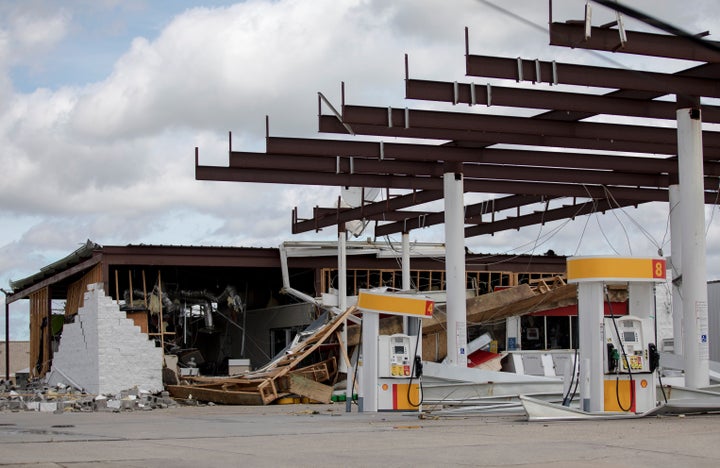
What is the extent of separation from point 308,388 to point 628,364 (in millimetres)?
13700

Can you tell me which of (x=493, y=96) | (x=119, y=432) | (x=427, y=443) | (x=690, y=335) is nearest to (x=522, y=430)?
(x=427, y=443)

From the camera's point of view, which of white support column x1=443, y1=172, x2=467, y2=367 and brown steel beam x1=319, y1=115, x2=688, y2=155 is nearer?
brown steel beam x1=319, y1=115, x2=688, y2=155

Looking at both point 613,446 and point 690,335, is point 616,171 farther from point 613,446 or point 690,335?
point 613,446

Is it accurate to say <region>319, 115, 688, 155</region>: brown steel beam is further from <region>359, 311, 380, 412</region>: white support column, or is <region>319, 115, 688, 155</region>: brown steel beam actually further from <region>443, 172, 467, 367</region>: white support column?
<region>359, 311, 380, 412</region>: white support column

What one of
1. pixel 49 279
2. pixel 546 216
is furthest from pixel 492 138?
pixel 49 279

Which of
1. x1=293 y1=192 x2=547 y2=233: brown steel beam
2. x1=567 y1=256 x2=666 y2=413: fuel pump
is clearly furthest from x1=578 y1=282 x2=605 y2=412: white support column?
x1=293 y1=192 x2=547 y2=233: brown steel beam

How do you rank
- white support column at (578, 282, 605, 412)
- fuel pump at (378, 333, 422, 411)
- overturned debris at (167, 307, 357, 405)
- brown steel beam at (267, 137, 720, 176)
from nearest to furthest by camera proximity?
white support column at (578, 282, 605, 412) → fuel pump at (378, 333, 422, 411) → brown steel beam at (267, 137, 720, 176) → overturned debris at (167, 307, 357, 405)

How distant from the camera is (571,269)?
1925 cm

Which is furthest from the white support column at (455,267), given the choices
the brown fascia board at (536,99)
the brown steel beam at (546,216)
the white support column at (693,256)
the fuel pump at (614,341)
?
the fuel pump at (614,341)

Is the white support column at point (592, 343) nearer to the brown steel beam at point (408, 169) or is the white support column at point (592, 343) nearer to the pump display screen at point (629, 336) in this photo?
the pump display screen at point (629, 336)

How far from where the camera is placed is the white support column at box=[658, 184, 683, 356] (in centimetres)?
2603

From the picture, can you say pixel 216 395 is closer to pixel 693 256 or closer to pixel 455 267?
pixel 455 267

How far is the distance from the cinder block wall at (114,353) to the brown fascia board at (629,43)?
20.1 metres

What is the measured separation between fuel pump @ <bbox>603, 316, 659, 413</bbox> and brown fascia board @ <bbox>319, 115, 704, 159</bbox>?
27.6ft
